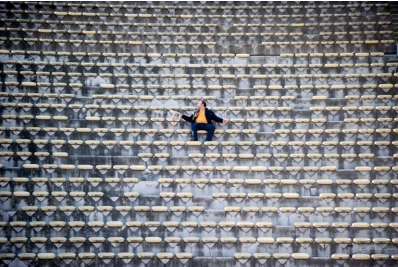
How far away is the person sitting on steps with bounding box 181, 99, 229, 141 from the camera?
744cm

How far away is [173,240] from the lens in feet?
21.2

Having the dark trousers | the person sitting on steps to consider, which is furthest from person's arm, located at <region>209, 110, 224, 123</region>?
the dark trousers

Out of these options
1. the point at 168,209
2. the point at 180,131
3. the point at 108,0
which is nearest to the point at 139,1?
the point at 108,0

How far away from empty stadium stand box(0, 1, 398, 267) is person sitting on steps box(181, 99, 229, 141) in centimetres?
19

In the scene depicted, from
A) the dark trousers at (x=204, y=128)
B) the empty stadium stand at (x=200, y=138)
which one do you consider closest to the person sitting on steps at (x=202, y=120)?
the dark trousers at (x=204, y=128)

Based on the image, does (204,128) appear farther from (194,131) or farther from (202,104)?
(202,104)

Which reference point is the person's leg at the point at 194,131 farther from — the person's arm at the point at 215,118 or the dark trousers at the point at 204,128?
the person's arm at the point at 215,118

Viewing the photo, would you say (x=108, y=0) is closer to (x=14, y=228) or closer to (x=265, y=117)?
(x=265, y=117)

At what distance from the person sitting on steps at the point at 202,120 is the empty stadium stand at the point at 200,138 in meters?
0.19

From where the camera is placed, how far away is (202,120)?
7.45 m

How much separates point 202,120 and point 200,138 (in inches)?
13.6

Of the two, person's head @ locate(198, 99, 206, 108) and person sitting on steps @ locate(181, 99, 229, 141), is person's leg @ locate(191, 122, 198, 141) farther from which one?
person's head @ locate(198, 99, 206, 108)

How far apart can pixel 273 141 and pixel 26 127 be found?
354 cm

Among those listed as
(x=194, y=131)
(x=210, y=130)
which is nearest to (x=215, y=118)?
(x=210, y=130)
